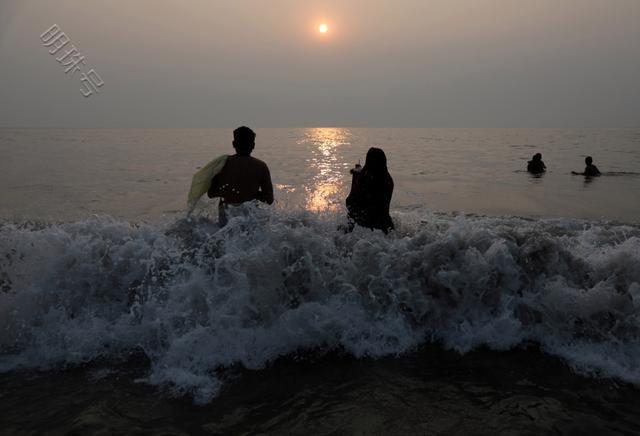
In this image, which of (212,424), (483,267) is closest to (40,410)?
(212,424)

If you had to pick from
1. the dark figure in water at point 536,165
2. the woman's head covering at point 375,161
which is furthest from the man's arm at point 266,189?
the dark figure in water at point 536,165

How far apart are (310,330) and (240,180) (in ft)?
7.39

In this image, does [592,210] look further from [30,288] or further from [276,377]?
[30,288]

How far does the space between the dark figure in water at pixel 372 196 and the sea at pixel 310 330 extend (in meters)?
0.31

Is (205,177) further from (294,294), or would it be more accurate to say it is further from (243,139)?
(294,294)

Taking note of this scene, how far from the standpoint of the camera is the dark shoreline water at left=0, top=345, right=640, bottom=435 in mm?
3258

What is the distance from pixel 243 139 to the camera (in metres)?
5.75

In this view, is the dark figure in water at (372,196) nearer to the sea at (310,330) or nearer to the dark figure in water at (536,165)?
the sea at (310,330)

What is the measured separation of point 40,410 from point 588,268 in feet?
18.6

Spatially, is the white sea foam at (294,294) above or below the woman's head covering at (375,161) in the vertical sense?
below

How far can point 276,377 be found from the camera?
3988mm

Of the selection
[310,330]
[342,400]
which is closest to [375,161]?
[310,330]

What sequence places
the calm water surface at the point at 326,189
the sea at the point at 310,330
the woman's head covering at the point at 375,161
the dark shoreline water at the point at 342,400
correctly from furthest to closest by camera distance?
the calm water surface at the point at 326,189 → the woman's head covering at the point at 375,161 → the sea at the point at 310,330 → the dark shoreline water at the point at 342,400

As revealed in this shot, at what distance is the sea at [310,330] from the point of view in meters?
3.43
